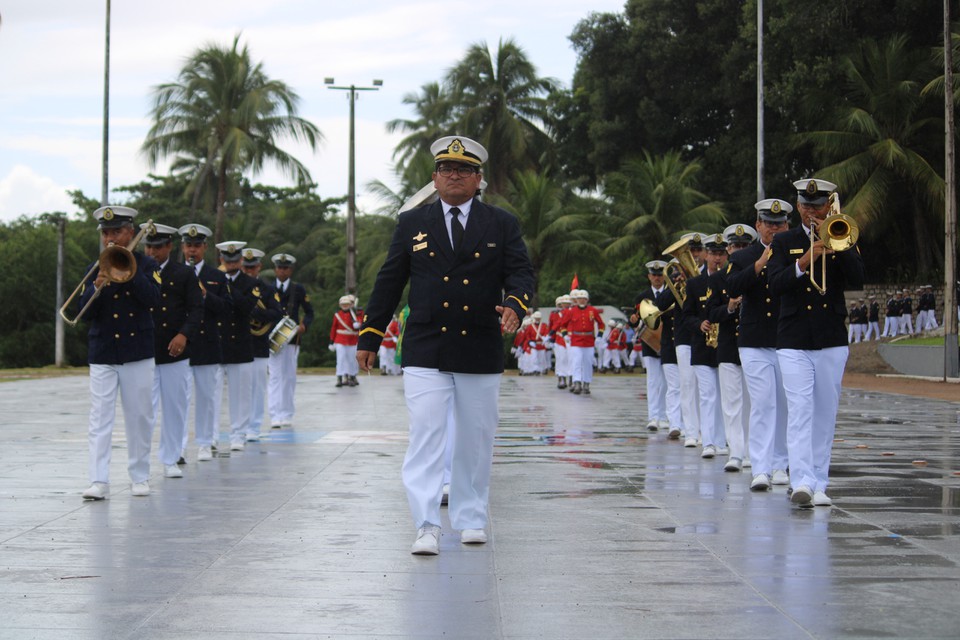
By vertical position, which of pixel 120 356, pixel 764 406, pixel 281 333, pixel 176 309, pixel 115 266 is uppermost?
pixel 115 266

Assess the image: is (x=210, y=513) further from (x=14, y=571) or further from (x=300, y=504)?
(x=14, y=571)

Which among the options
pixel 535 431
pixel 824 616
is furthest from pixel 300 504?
pixel 535 431

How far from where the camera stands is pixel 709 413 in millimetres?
13219

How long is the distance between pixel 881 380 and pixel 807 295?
76.2 ft

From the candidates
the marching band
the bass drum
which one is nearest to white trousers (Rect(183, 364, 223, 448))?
the marching band

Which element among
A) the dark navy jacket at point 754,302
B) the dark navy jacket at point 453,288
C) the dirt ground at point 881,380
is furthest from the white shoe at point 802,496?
the dirt ground at point 881,380

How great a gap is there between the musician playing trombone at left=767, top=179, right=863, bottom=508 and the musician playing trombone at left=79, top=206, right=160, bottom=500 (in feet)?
15.6

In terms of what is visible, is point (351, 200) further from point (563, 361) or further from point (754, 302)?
point (754, 302)

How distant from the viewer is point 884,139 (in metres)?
43.2

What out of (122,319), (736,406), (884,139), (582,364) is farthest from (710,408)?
(884,139)

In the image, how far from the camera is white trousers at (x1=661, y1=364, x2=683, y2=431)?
51.3 ft

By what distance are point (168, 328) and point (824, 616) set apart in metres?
7.10

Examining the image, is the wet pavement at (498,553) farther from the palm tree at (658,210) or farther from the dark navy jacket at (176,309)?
the palm tree at (658,210)

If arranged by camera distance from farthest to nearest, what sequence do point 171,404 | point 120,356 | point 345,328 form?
point 345,328
point 171,404
point 120,356
